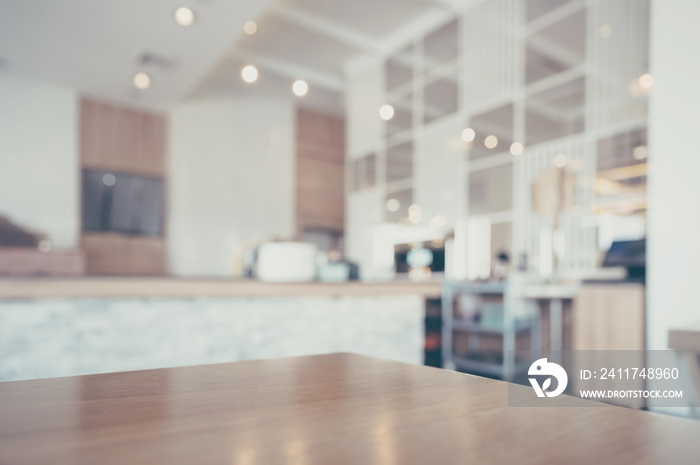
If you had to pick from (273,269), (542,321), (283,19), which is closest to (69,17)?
(283,19)

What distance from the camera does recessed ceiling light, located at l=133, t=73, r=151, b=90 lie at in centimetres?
502

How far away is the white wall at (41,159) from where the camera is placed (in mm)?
5293

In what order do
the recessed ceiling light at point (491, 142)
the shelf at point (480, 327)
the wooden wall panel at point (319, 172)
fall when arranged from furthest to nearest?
the wooden wall panel at point (319, 172)
the recessed ceiling light at point (491, 142)
the shelf at point (480, 327)

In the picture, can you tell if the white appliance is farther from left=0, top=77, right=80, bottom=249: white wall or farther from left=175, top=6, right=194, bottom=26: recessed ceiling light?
left=0, top=77, right=80, bottom=249: white wall

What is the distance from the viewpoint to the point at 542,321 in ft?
13.0

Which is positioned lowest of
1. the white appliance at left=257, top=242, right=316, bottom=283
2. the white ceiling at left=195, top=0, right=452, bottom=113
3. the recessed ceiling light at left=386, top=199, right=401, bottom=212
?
the white appliance at left=257, top=242, right=316, bottom=283

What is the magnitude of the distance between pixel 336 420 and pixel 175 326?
1760mm

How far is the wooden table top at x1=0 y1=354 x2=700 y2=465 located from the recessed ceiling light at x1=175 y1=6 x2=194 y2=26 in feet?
12.4

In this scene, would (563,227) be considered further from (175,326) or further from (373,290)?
(175,326)

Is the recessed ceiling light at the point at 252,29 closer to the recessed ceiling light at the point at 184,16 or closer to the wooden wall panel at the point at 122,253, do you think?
the recessed ceiling light at the point at 184,16

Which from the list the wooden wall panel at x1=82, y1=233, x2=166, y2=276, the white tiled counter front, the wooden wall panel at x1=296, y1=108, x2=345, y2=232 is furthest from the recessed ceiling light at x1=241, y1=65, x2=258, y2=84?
the wooden wall panel at x1=296, y1=108, x2=345, y2=232

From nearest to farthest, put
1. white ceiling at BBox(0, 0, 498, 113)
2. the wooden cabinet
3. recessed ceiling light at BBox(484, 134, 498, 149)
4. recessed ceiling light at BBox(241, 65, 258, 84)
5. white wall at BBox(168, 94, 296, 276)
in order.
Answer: the wooden cabinet, recessed ceiling light at BBox(241, 65, 258, 84), white ceiling at BBox(0, 0, 498, 113), recessed ceiling light at BBox(484, 134, 498, 149), white wall at BBox(168, 94, 296, 276)

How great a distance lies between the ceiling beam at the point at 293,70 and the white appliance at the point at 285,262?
4.42 metres

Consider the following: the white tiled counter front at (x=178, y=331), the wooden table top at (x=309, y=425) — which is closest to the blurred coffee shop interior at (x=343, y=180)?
the white tiled counter front at (x=178, y=331)
